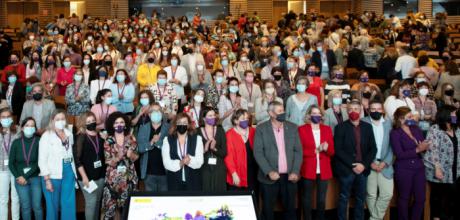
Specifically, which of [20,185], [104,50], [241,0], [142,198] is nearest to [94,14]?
[241,0]

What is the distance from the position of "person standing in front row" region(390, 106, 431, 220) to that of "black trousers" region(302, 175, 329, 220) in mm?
1103

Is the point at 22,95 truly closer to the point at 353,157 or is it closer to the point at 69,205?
the point at 69,205

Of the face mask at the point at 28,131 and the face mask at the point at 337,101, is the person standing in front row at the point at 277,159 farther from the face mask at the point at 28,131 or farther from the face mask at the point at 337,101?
the face mask at the point at 28,131

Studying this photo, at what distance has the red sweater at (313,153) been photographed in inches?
323

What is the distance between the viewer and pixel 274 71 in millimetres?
11008

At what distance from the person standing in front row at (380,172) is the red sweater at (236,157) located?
1839 mm

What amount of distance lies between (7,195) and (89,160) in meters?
1.38

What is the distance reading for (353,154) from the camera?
27.2ft

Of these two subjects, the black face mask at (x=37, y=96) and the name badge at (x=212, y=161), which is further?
the black face mask at (x=37, y=96)

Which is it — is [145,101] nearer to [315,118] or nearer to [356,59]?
[315,118]

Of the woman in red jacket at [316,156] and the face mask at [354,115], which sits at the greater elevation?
the face mask at [354,115]

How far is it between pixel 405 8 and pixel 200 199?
30.7 meters

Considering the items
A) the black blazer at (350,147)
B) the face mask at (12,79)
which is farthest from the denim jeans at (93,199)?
the face mask at (12,79)

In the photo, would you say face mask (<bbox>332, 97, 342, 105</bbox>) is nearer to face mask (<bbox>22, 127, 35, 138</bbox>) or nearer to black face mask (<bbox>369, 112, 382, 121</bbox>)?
black face mask (<bbox>369, 112, 382, 121</bbox>)
